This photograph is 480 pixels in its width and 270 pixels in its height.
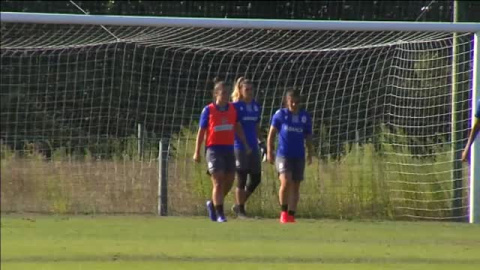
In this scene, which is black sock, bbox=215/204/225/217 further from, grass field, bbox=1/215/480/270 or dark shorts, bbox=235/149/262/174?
dark shorts, bbox=235/149/262/174

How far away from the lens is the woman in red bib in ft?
39.4

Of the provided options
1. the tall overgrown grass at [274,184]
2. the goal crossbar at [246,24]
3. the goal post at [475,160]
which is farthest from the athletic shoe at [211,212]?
the goal post at [475,160]

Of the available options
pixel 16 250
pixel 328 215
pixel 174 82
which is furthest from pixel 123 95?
pixel 16 250

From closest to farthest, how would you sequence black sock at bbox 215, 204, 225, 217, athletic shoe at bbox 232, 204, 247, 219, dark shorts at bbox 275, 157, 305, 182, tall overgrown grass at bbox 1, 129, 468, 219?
black sock at bbox 215, 204, 225, 217 → dark shorts at bbox 275, 157, 305, 182 → athletic shoe at bbox 232, 204, 247, 219 → tall overgrown grass at bbox 1, 129, 468, 219

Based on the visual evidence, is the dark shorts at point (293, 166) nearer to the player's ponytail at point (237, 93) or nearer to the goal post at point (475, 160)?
the player's ponytail at point (237, 93)

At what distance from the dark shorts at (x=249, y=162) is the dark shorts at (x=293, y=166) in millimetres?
404

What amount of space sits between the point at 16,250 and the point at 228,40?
614cm

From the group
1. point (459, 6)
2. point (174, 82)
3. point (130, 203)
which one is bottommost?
point (130, 203)

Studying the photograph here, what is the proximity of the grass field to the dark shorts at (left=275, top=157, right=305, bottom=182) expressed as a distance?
55 centimetres

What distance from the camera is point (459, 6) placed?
1440 cm

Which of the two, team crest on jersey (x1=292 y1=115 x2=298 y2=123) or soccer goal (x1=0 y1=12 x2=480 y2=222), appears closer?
team crest on jersey (x1=292 y1=115 x2=298 y2=123)

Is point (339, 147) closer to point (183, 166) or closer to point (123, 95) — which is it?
point (183, 166)

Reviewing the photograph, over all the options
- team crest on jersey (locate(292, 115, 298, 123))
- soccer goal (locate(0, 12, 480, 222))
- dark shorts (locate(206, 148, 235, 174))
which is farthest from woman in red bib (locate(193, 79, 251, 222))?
soccer goal (locate(0, 12, 480, 222))

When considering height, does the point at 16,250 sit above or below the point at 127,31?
below
